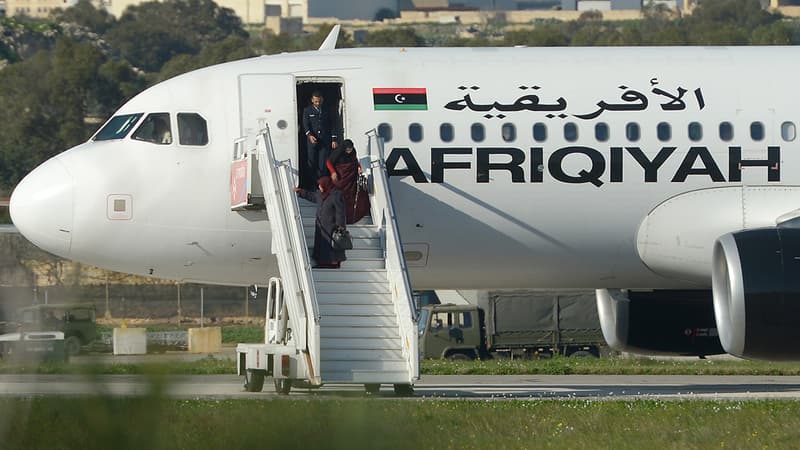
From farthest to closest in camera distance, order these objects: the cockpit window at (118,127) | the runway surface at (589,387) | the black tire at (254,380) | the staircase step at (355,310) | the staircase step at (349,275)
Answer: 1. the cockpit window at (118,127)
2. the runway surface at (589,387)
3. the staircase step at (349,275)
4. the black tire at (254,380)
5. the staircase step at (355,310)

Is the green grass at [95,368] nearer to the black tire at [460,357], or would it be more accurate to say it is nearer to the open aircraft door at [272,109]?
the open aircraft door at [272,109]

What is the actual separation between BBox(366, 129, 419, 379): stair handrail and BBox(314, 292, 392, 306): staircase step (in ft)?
0.45

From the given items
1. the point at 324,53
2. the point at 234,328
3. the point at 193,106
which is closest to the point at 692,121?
the point at 324,53

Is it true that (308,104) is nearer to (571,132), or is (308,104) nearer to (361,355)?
(571,132)

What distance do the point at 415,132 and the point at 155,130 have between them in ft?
12.8

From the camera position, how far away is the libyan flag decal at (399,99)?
72.0ft

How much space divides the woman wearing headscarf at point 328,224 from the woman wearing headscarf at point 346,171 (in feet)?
0.47

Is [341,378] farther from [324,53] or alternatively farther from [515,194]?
[324,53]

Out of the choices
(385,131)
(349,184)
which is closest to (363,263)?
(349,184)

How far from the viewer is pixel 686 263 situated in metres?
22.2

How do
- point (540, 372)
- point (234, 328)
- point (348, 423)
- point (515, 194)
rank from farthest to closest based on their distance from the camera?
point (234, 328) → point (540, 372) → point (515, 194) → point (348, 423)

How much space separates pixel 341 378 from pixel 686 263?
6194mm

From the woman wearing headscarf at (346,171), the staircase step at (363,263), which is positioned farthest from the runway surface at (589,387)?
→ the woman wearing headscarf at (346,171)

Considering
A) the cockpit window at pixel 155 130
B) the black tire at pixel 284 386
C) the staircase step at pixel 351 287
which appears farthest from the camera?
the cockpit window at pixel 155 130
